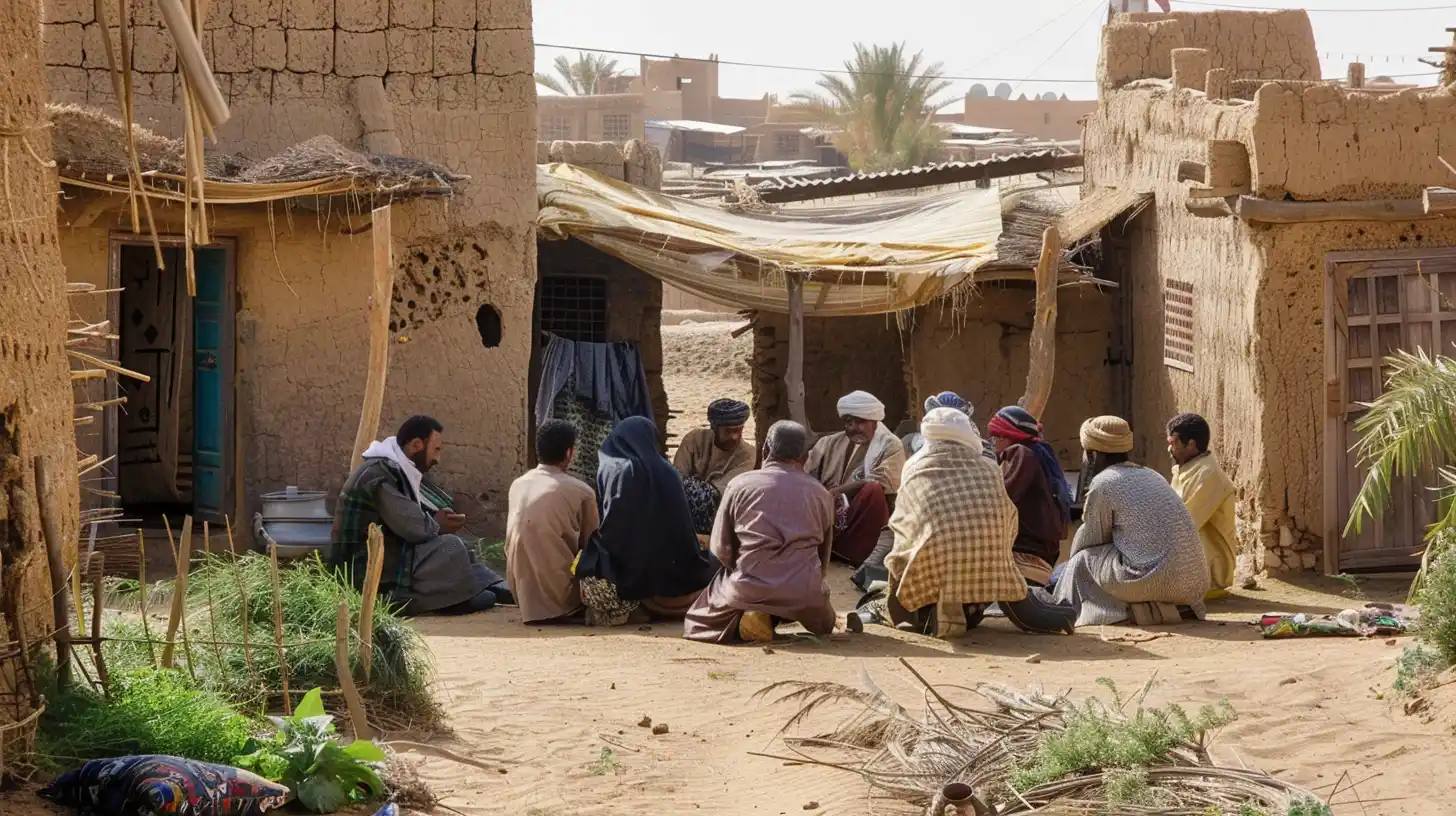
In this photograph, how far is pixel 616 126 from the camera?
3716 cm

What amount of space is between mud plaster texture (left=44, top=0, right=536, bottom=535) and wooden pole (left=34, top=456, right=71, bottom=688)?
525 cm

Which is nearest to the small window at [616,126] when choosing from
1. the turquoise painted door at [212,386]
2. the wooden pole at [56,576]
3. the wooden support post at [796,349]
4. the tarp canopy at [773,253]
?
the tarp canopy at [773,253]

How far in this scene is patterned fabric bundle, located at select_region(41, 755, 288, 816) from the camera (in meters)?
4.72

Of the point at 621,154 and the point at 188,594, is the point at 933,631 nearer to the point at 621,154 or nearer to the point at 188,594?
the point at 188,594

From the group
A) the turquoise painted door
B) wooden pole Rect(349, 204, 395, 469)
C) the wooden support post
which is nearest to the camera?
wooden pole Rect(349, 204, 395, 469)

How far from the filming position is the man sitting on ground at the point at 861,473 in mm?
10195

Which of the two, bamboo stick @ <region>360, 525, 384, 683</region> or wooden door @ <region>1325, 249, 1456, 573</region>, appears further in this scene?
wooden door @ <region>1325, 249, 1456, 573</region>

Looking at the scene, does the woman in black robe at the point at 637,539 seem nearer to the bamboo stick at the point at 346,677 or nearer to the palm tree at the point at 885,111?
the bamboo stick at the point at 346,677

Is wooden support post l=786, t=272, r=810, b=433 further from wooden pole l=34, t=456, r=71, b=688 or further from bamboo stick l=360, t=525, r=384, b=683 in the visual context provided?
wooden pole l=34, t=456, r=71, b=688

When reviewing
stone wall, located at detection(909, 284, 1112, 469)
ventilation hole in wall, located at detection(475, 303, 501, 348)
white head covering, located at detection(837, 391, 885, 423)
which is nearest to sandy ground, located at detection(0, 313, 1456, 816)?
white head covering, located at detection(837, 391, 885, 423)

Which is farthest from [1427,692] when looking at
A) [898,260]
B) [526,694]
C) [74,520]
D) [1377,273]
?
[898,260]

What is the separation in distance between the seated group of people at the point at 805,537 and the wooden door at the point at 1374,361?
1305mm

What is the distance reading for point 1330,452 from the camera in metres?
10.2

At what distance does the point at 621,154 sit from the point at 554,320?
1.53m
